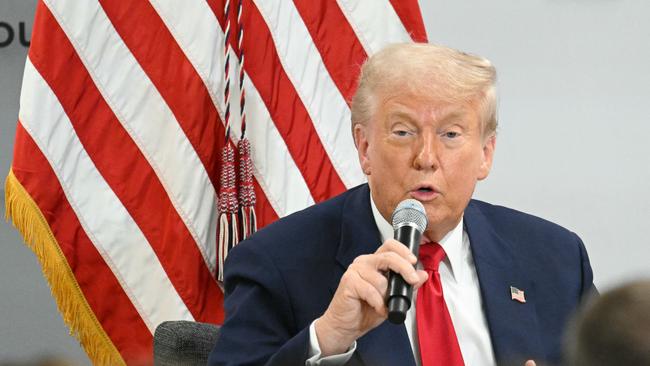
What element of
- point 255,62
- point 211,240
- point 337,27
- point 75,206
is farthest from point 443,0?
point 75,206

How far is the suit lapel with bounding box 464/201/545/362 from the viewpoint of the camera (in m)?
2.26

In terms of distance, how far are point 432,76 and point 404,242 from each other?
53 cm

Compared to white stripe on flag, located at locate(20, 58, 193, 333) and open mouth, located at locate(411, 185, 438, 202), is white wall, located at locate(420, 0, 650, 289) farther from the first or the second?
open mouth, located at locate(411, 185, 438, 202)

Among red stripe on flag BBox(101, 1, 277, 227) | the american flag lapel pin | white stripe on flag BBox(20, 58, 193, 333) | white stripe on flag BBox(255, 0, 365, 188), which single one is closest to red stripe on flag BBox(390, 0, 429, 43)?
white stripe on flag BBox(255, 0, 365, 188)

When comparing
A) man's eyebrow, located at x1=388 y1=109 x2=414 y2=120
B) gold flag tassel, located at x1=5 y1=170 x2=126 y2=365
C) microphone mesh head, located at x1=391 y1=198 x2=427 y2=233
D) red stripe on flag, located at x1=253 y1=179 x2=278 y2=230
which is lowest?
gold flag tassel, located at x1=5 y1=170 x2=126 y2=365

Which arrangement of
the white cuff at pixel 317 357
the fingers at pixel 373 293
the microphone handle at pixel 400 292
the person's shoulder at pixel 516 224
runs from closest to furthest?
the microphone handle at pixel 400 292, the fingers at pixel 373 293, the white cuff at pixel 317 357, the person's shoulder at pixel 516 224

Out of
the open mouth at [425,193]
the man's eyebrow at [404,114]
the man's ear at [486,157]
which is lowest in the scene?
the open mouth at [425,193]

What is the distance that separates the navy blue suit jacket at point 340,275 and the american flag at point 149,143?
114cm

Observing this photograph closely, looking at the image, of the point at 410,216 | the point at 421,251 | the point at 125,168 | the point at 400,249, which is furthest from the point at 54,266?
the point at 400,249

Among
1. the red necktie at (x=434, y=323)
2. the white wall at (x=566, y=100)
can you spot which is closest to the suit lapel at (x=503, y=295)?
the red necktie at (x=434, y=323)

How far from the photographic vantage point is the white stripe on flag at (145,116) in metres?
3.41

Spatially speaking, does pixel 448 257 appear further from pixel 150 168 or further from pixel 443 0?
pixel 443 0

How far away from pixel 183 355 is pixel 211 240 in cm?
95

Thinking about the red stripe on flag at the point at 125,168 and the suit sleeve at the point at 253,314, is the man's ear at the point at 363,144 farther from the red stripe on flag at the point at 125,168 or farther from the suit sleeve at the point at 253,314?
the red stripe on flag at the point at 125,168
